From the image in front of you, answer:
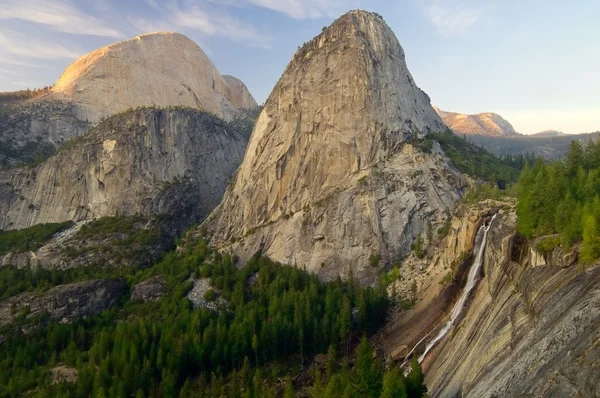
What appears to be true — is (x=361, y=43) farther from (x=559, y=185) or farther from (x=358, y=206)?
(x=559, y=185)

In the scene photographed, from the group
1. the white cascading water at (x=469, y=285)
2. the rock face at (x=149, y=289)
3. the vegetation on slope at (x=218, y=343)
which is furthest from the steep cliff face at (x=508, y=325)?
the rock face at (x=149, y=289)

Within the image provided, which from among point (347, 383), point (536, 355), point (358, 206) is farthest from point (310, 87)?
point (536, 355)

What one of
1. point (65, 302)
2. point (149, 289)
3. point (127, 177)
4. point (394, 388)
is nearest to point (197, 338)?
point (149, 289)

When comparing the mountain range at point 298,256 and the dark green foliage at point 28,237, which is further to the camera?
the dark green foliage at point 28,237

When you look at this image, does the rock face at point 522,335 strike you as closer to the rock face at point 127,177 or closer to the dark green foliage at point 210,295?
the dark green foliage at point 210,295

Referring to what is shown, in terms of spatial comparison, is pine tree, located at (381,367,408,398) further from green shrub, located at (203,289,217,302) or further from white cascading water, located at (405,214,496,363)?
green shrub, located at (203,289,217,302)

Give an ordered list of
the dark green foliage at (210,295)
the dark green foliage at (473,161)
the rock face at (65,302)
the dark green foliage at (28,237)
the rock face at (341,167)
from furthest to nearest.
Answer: the dark green foliage at (28,237) → the dark green foliage at (473,161) → the rock face at (341,167) → the dark green foliage at (210,295) → the rock face at (65,302)
